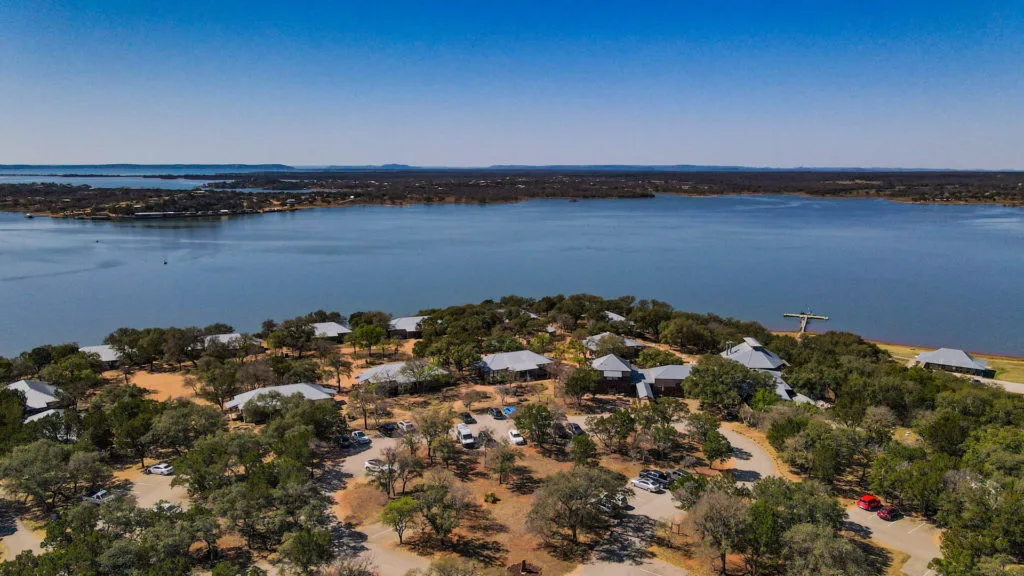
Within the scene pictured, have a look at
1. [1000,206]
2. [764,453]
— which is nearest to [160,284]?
[764,453]

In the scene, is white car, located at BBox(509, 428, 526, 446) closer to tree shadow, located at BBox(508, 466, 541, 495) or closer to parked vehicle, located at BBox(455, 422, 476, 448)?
parked vehicle, located at BBox(455, 422, 476, 448)

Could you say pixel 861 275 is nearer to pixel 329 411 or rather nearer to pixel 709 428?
pixel 709 428

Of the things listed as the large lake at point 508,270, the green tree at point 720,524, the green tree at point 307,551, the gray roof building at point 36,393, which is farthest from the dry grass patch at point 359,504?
the large lake at point 508,270

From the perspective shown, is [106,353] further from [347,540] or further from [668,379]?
[668,379]

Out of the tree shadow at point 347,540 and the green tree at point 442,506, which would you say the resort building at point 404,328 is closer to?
the tree shadow at point 347,540

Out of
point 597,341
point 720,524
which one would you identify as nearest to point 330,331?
point 597,341
